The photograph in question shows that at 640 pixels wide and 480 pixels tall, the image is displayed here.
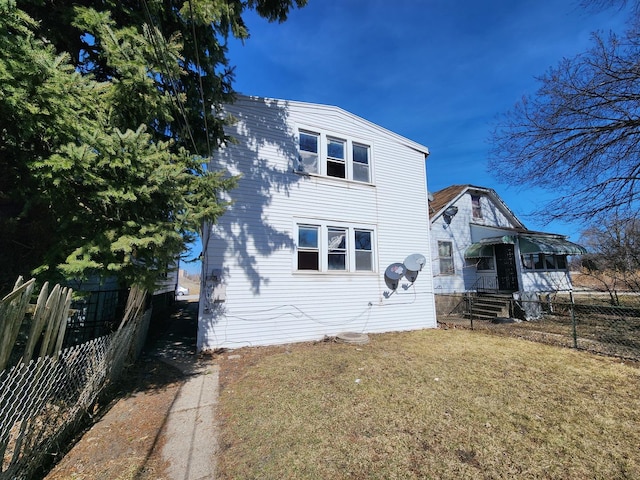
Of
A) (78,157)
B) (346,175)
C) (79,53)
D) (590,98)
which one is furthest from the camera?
(346,175)

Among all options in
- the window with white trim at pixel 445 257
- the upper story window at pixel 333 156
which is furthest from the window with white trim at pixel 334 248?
the window with white trim at pixel 445 257

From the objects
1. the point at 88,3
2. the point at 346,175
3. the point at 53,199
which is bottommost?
the point at 53,199

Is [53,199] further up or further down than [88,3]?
further down

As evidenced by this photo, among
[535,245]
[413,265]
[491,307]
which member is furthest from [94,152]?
[535,245]

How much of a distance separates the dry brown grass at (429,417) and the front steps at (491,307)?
5972 mm

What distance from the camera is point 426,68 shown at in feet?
35.9

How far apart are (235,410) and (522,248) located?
550 inches

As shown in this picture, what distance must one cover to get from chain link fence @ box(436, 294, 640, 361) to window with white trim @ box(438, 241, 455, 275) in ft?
4.30

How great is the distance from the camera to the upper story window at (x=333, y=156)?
871 cm

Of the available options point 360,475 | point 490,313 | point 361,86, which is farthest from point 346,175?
point 490,313

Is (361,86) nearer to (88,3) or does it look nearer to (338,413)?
(88,3)

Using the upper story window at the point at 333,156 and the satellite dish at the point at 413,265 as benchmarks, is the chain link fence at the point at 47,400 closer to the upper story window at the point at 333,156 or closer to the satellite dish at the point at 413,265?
the upper story window at the point at 333,156

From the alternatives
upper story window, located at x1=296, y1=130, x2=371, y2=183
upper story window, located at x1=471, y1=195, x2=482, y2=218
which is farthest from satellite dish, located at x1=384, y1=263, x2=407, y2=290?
upper story window, located at x1=471, y1=195, x2=482, y2=218

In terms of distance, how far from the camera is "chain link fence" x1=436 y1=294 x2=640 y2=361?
6.97 metres
